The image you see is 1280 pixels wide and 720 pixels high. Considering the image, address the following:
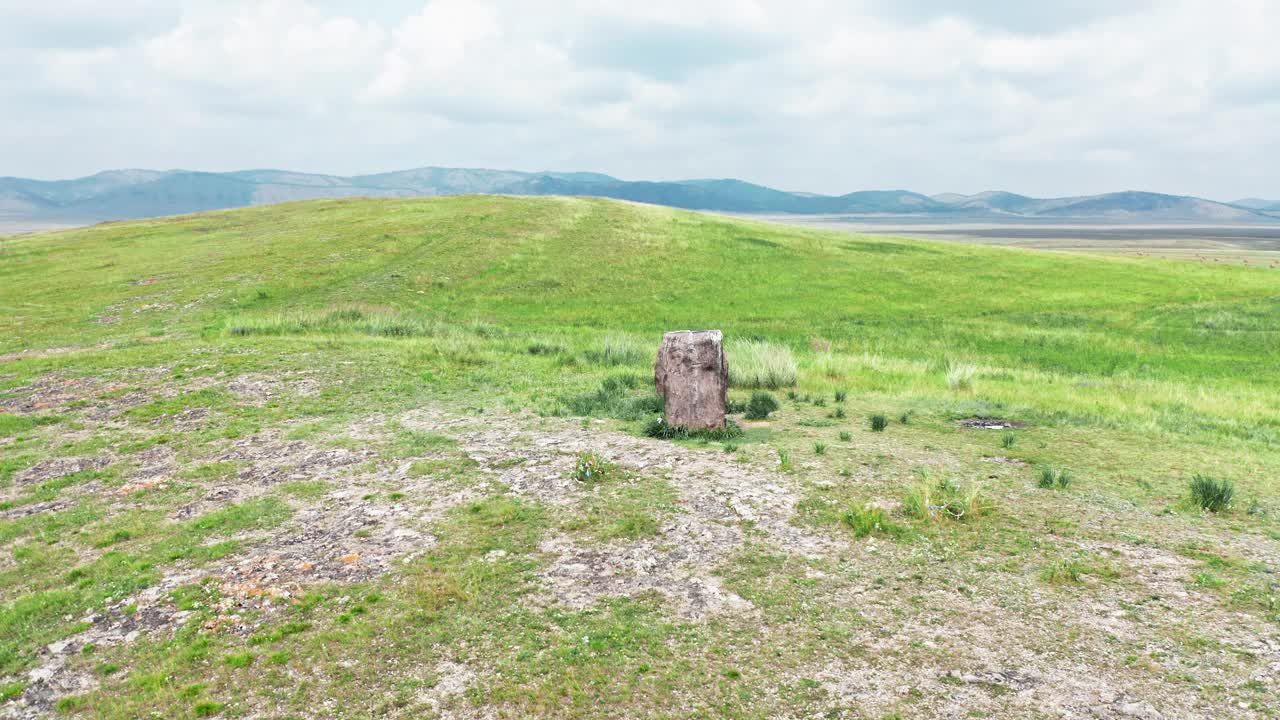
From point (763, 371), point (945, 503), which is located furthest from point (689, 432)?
point (763, 371)

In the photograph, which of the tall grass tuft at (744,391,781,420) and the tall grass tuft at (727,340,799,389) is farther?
the tall grass tuft at (727,340,799,389)

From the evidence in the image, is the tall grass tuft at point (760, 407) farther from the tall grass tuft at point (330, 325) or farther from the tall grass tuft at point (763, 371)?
the tall grass tuft at point (330, 325)

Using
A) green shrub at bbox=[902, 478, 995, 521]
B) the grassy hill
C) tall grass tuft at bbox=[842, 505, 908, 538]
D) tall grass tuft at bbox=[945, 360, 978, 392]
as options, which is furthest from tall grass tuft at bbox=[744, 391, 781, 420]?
tall grass tuft at bbox=[945, 360, 978, 392]

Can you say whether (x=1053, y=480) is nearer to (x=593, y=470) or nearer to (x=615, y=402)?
(x=593, y=470)

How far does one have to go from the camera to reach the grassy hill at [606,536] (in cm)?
725

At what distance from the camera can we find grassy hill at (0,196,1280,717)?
725 cm

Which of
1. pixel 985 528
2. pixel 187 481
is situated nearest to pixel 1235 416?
pixel 985 528

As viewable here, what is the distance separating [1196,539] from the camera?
10203 millimetres

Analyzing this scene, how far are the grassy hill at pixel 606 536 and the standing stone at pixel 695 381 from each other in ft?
3.33

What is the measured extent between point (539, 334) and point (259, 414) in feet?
59.1

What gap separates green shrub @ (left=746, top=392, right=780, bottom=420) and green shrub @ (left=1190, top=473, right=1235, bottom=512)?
852cm

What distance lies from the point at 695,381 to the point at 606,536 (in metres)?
6.02

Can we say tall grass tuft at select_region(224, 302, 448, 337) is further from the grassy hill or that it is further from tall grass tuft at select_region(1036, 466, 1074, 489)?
tall grass tuft at select_region(1036, 466, 1074, 489)

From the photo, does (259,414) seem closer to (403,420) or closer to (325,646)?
(403,420)
